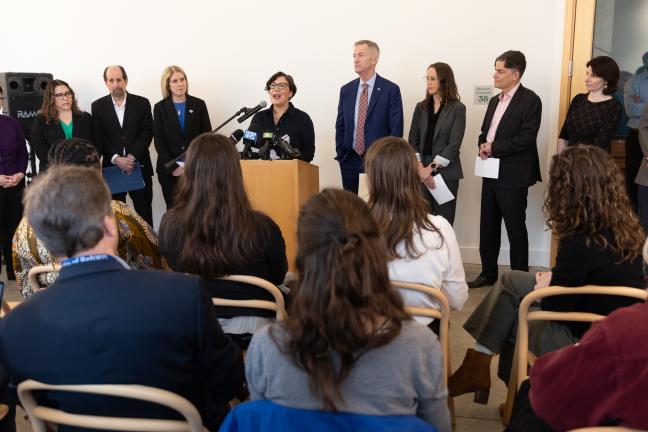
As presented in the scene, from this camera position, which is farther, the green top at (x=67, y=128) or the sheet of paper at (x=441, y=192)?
the green top at (x=67, y=128)

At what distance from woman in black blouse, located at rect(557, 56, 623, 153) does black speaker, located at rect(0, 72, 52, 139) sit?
15.2 feet

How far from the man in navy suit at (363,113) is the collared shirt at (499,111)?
0.67 metres

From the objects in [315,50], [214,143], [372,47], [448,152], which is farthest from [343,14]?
[214,143]

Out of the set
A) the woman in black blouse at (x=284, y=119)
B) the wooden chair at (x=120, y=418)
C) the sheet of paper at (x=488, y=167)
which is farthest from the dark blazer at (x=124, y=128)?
the wooden chair at (x=120, y=418)

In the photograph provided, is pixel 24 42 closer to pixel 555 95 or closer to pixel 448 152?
pixel 448 152

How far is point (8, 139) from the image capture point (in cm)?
469

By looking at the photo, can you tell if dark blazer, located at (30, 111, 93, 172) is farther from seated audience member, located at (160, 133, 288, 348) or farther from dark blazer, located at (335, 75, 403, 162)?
seated audience member, located at (160, 133, 288, 348)

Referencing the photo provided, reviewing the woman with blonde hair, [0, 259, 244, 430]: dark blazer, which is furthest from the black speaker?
[0, 259, 244, 430]: dark blazer

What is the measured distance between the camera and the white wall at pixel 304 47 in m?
4.87

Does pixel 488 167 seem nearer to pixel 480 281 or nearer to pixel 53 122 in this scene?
pixel 480 281

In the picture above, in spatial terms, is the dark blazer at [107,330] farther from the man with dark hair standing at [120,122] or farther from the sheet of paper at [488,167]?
the man with dark hair standing at [120,122]

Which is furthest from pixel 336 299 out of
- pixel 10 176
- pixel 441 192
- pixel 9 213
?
pixel 9 213

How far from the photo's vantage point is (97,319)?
3.89 feet

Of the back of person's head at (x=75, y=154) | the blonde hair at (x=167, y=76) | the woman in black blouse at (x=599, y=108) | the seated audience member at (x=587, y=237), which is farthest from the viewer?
the blonde hair at (x=167, y=76)
